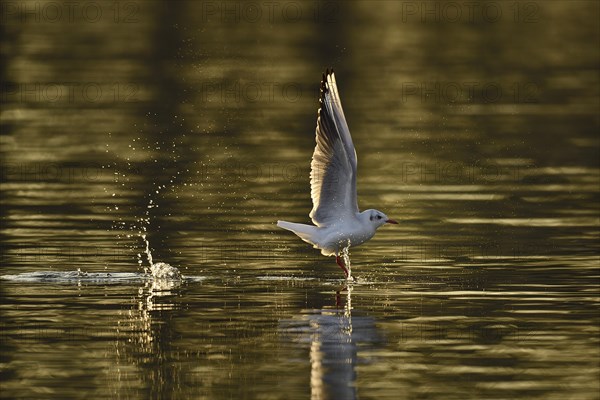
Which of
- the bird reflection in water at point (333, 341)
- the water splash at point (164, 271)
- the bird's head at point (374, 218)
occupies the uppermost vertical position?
the bird's head at point (374, 218)

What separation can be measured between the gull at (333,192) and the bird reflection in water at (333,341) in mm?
1090

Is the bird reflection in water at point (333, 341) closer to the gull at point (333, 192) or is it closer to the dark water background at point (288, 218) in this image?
the dark water background at point (288, 218)

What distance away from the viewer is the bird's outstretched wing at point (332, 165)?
16.8 meters

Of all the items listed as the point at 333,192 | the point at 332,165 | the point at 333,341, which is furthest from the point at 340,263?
the point at 333,341

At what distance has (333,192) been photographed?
17.2 metres

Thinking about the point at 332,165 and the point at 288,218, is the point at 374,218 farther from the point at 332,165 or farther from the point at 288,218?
the point at 288,218

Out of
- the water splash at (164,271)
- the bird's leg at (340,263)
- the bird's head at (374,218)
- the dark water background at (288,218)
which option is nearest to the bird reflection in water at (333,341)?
the dark water background at (288,218)

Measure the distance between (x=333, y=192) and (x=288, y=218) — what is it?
14.1ft

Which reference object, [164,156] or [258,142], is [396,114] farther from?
[164,156]

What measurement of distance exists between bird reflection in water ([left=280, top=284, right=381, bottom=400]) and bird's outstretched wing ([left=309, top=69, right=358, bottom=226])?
1.25 meters

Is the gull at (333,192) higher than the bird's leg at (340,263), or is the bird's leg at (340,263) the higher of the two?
the gull at (333,192)

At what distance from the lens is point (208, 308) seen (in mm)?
15352

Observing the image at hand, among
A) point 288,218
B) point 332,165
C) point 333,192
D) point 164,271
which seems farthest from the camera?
point 288,218

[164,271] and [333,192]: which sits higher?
[333,192]
